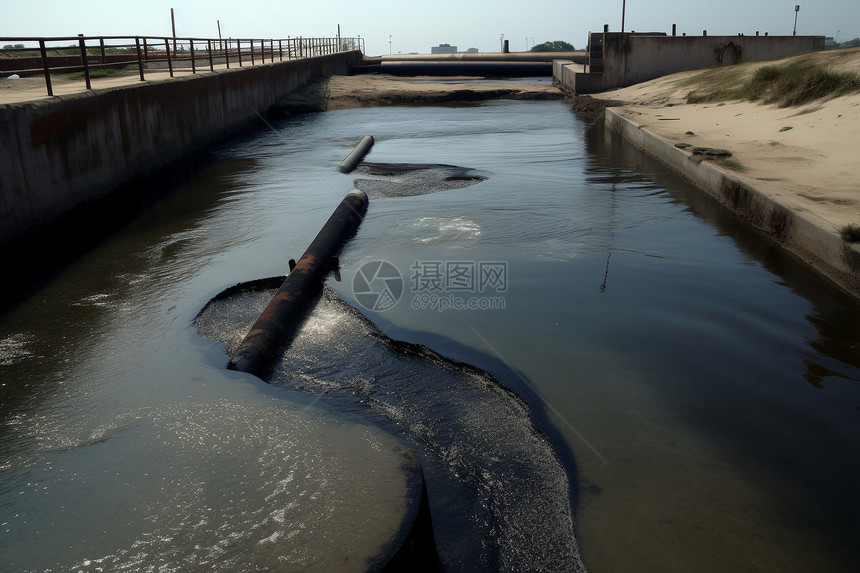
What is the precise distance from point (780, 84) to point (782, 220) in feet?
30.4

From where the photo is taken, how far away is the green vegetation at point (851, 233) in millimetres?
6496

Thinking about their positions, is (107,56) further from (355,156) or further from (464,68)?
(464,68)

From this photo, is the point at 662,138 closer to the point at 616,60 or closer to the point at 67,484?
the point at 67,484

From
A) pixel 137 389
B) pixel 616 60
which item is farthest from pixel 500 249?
pixel 616 60

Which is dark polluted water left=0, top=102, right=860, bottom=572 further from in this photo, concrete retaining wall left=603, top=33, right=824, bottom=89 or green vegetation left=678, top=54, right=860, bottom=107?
concrete retaining wall left=603, top=33, right=824, bottom=89

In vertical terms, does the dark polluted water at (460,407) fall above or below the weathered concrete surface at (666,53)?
below

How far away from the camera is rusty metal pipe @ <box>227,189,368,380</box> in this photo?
5180 millimetres

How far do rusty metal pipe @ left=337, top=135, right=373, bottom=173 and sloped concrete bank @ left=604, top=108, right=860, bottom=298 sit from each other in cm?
625

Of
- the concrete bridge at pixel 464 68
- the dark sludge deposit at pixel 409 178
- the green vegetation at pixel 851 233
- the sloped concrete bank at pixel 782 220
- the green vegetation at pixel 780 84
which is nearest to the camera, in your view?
the green vegetation at pixel 851 233

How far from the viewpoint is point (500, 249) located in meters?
8.24

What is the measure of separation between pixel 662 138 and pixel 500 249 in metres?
7.30

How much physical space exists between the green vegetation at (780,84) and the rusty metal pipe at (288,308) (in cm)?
1062

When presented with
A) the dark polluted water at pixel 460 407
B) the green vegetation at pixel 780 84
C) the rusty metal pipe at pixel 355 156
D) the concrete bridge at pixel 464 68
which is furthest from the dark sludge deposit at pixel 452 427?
the concrete bridge at pixel 464 68

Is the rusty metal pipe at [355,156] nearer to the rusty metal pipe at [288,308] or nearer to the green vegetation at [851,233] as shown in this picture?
the rusty metal pipe at [288,308]
